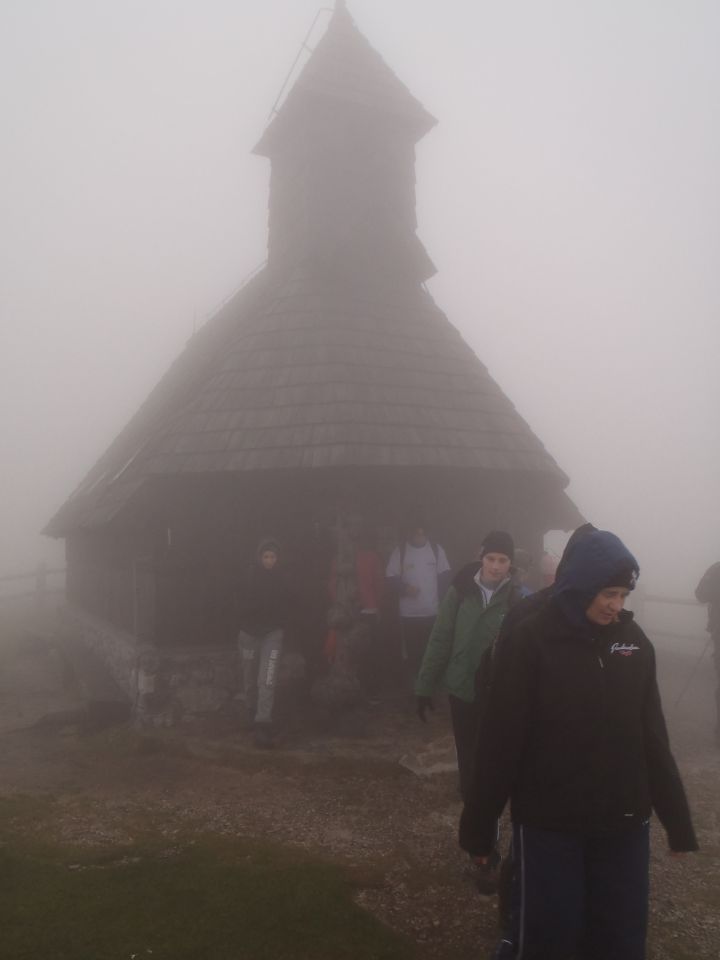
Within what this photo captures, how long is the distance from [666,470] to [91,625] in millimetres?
79905

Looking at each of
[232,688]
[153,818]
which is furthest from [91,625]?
[153,818]

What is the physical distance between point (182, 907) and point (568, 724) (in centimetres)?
262

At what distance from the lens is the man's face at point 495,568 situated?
454 centimetres

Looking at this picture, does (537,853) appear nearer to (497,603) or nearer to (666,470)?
(497,603)

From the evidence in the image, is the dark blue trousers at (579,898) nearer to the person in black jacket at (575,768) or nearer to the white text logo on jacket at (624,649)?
the person in black jacket at (575,768)

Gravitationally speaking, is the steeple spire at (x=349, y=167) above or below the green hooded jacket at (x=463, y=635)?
above

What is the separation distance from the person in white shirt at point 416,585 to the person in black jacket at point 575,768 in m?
5.10

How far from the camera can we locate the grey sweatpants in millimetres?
7250

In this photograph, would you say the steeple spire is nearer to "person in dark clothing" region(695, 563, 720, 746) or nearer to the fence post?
"person in dark clothing" region(695, 563, 720, 746)

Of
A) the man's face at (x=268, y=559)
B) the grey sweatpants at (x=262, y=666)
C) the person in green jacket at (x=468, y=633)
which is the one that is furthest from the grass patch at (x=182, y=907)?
the man's face at (x=268, y=559)

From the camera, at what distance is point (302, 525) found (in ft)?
28.4

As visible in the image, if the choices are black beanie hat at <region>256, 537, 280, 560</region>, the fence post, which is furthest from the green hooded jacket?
the fence post

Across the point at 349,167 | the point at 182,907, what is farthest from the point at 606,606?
the point at 349,167

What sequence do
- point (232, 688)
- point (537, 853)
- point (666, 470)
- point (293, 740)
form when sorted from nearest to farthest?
point (537, 853)
point (293, 740)
point (232, 688)
point (666, 470)
